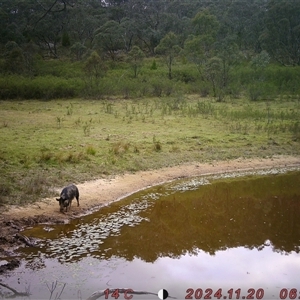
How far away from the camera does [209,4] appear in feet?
188

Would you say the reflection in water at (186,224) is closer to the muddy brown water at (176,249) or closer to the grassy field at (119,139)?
the muddy brown water at (176,249)

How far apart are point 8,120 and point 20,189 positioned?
10.9 m

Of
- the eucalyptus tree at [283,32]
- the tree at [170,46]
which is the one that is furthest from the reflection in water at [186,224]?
the eucalyptus tree at [283,32]

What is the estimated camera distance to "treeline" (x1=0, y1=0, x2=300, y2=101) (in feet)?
99.6

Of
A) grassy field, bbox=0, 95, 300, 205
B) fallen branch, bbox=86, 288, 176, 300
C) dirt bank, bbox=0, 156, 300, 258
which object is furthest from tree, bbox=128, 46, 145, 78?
fallen branch, bbox=86, 288, 176, 300

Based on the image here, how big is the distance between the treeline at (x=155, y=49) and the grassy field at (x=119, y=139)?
16.1 ft

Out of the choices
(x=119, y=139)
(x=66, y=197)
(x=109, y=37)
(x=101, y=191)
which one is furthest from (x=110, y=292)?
(x=109, y=37)

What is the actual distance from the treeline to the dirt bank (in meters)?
10.3

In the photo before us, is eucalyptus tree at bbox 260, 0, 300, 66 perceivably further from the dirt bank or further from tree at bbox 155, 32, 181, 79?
the dirt bank

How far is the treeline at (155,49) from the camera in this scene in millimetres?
30344

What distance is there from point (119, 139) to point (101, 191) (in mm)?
5434

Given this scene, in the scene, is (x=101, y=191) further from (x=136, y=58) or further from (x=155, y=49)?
(x=155, y=49)

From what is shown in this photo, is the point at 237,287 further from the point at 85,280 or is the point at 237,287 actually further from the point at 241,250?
the point at 85,280

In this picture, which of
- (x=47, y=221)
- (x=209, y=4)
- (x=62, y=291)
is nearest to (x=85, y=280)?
(x=62, y=291)
